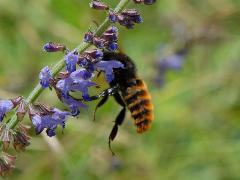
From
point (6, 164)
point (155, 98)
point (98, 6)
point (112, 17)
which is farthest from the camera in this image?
point (155, 98)

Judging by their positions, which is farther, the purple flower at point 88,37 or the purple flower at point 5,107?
the purple flower at point 5,107

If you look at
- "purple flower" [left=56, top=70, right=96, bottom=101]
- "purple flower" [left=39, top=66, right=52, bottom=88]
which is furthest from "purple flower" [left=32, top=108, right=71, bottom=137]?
"purple flower" [left=39, top=66, right=52, bottom=88]

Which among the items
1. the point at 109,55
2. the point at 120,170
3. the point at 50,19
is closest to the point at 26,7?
the point at 50,19

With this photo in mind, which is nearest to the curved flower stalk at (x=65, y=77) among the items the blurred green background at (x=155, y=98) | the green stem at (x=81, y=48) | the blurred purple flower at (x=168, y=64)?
the green stem at (x=81, y=48)

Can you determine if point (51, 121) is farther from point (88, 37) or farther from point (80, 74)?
point (88, 37)

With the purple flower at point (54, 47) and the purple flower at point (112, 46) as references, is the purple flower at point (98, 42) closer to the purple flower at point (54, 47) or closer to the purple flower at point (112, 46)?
the purple flower at point (112, 46)

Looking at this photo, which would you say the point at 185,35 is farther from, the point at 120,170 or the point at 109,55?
the point at 109,55

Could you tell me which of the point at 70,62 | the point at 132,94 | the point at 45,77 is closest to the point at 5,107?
the point at 45,77
